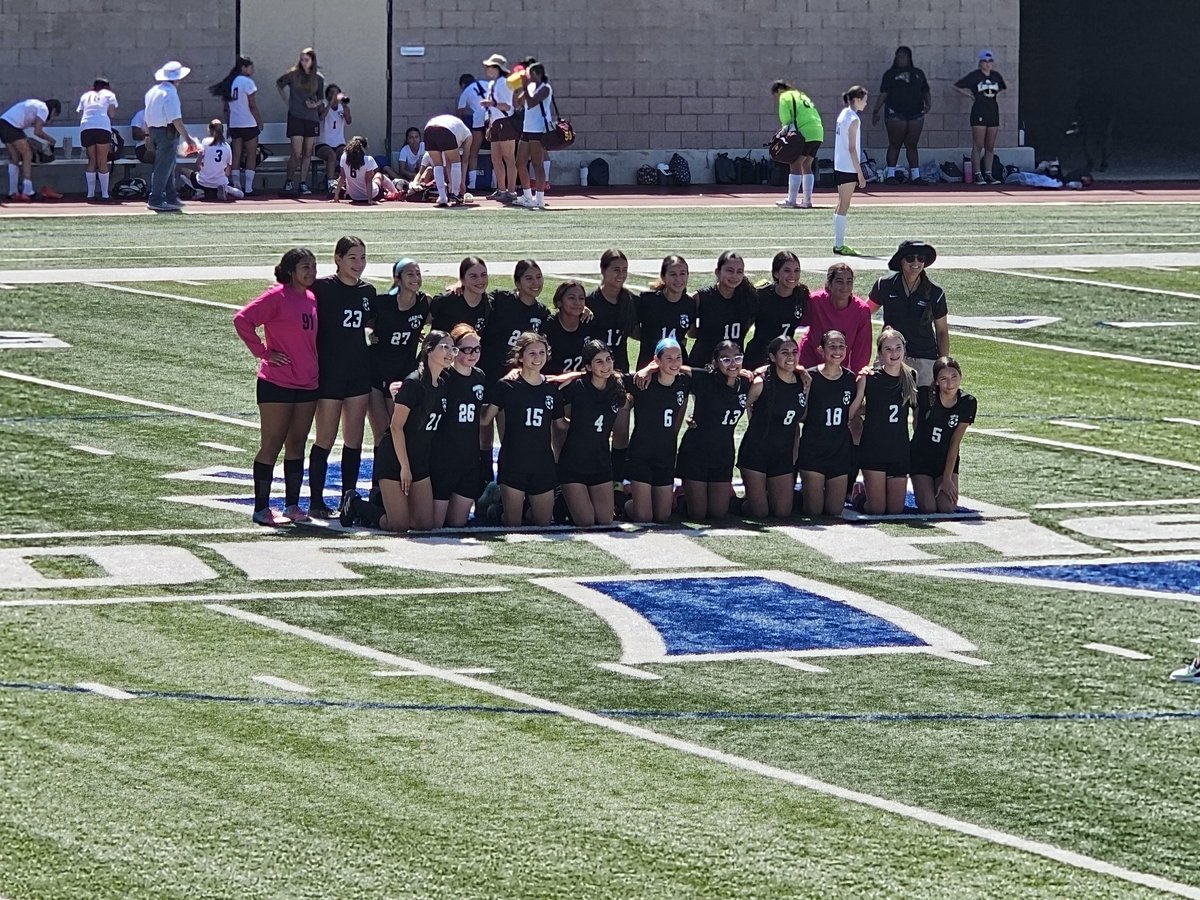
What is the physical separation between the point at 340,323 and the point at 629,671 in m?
3.86

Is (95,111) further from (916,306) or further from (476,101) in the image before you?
(916,306)

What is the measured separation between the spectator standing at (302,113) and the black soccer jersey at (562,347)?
62.2ft

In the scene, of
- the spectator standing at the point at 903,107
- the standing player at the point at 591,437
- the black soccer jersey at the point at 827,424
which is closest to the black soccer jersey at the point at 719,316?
the black soccer jersey at the point at 827,424

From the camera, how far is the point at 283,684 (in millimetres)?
9703

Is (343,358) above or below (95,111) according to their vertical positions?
below

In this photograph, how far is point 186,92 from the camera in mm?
33062

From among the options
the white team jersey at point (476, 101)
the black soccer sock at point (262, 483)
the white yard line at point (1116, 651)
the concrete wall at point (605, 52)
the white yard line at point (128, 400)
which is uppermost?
the concrete wall at point (605, 52)

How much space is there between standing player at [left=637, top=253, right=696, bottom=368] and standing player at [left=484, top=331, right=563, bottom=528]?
106 cm

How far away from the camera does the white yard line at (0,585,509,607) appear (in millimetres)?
11086

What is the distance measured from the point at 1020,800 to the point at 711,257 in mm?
16288

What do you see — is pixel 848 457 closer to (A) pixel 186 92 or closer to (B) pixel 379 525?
(B) pixel 379 525

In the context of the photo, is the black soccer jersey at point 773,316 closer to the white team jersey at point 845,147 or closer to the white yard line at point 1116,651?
the white yard line at point 1116,651

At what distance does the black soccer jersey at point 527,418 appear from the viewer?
12.8 m

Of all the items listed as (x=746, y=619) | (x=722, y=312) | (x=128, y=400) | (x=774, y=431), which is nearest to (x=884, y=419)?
(x=774, y=431)
